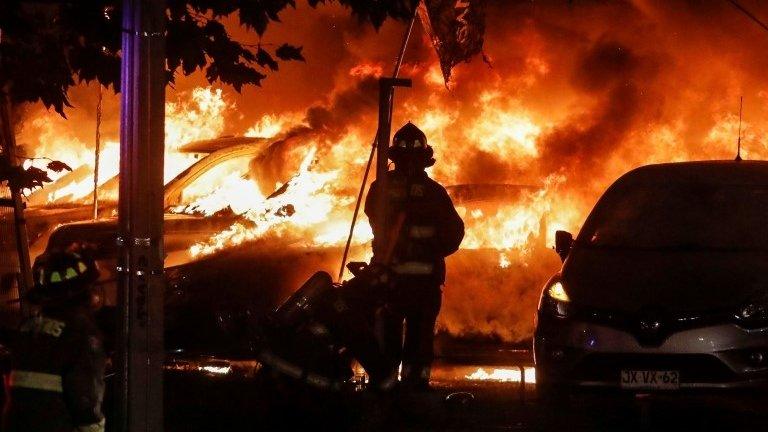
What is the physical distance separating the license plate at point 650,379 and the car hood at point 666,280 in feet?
1.28

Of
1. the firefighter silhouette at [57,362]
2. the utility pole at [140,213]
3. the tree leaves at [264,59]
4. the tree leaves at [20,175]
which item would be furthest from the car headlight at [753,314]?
the tree leaves at [20,175]

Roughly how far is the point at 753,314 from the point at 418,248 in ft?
7.64

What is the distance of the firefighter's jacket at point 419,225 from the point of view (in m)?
8.28

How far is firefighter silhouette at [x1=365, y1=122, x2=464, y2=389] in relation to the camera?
27.1ft

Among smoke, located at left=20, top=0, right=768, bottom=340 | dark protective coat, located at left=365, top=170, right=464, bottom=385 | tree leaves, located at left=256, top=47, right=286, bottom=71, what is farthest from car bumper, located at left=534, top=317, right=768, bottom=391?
smoke, located at left=20, top=0, right=768, bottom=340

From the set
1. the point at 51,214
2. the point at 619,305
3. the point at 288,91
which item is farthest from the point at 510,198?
the point at 288,91

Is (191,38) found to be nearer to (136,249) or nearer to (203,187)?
(136,249)

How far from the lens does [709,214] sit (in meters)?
8.45

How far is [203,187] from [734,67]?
849 centimetres

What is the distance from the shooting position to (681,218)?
8.48m

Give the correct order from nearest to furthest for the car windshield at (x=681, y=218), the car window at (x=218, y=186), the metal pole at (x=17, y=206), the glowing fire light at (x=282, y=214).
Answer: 1. the car windshield at (x=681, y=218)
2. the metal pole at (x=17, y=206)
3. the glowing fire light at (x=282, y=214)
4. the car window at (x=218, y=186)

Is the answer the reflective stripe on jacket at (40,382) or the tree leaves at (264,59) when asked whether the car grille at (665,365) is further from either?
the reflective stripe on jacket at (40,382)

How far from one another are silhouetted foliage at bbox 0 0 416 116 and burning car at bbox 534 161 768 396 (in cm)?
229

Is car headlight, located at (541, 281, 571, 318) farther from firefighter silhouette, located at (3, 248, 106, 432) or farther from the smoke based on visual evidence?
the smoke
